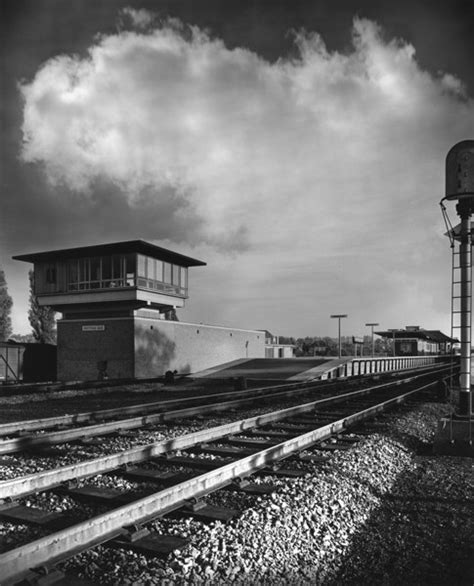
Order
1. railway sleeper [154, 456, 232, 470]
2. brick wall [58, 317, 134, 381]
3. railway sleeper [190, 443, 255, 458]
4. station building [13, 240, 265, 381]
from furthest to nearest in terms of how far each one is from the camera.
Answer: station building [13, 240, 265, 381] → brick wall [58, 317, 134, 381] → railway sleeper [190, 443, 255, 458] → railway sleeper [154, 456, 232, 470]

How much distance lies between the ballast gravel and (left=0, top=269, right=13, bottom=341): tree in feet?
165

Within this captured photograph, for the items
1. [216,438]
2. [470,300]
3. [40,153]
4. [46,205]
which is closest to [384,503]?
[216,438]

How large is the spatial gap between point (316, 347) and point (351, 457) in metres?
83.3

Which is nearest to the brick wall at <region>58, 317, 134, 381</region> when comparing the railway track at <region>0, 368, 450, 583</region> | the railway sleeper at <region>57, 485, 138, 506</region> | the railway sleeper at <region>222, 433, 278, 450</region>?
the railway track at <region>0, 368, 450, 583</region>

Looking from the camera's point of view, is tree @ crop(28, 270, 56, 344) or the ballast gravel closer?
the ballast gravel

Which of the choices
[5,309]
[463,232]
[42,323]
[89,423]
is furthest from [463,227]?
[42,323]

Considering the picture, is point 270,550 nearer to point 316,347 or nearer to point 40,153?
point 40,153

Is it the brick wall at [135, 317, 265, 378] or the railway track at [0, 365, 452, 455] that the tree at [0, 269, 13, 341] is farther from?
the railway track at [0, 365, 452, 455]

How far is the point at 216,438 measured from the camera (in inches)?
329

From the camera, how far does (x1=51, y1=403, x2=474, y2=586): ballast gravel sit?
363 cm

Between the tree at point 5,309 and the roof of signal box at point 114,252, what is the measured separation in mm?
14253

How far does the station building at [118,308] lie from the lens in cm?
3219

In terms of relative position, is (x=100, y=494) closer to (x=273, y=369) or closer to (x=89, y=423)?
(x=89, y=423)

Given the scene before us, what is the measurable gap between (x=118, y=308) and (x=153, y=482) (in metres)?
29.7
